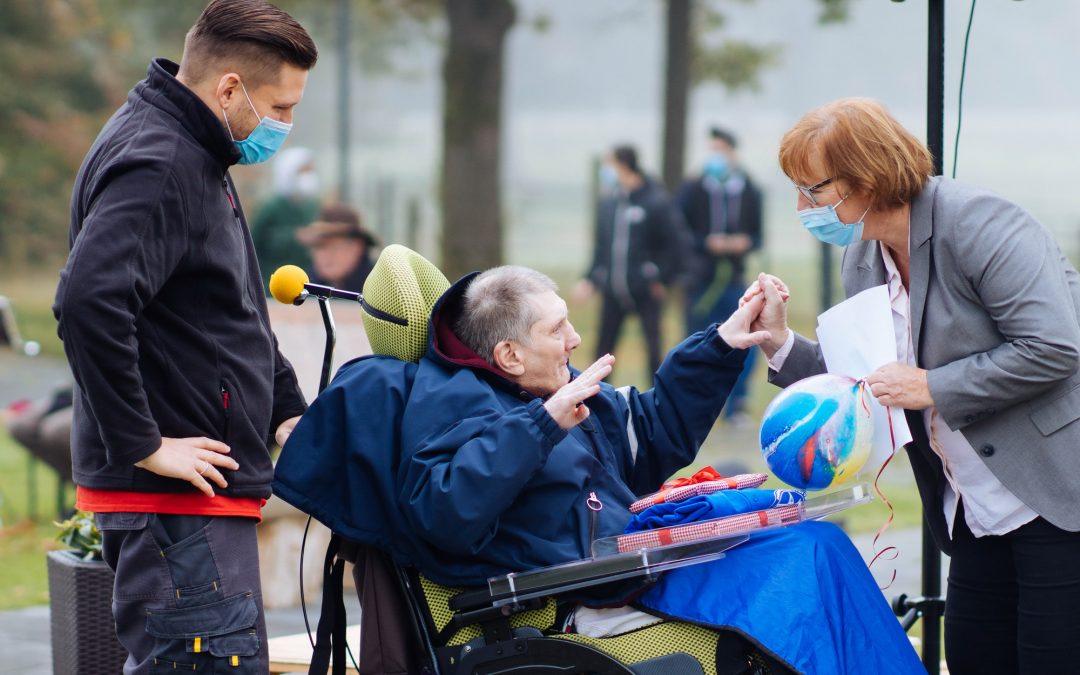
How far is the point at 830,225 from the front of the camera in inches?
137

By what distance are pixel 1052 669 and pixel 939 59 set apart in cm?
187

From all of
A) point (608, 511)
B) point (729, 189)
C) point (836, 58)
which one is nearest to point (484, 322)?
point (608, 511)

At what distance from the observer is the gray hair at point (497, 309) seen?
359 centimetres

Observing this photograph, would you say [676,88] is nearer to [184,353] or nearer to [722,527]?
[722,527]

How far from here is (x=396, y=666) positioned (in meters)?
3.43

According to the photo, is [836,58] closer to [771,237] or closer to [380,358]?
[771,237]

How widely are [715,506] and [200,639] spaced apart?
120 centimetres

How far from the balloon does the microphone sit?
38.3 inches

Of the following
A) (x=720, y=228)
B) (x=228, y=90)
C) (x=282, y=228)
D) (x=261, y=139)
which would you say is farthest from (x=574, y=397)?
(x=720, y=228)

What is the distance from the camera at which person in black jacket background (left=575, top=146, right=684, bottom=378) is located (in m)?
11.7

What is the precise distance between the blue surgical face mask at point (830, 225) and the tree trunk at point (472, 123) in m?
10.7

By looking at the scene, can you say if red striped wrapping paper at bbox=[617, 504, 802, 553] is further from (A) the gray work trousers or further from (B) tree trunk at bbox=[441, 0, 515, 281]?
(B) tree trunk at bbox=[441, 0, 515, 281]

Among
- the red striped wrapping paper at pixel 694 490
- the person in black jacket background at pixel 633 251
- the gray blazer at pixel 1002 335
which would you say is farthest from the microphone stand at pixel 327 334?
the person in black jacket background at pixel 633 251

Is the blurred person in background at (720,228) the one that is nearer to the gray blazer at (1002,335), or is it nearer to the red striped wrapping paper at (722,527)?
the gray blazer at (1002,335)
